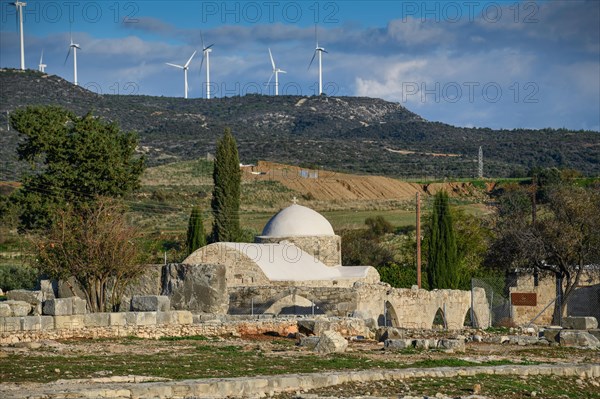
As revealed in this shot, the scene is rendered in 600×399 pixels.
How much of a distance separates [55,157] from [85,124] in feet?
6.27

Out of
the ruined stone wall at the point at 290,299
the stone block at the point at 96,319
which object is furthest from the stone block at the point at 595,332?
the stone block at the point at 96,319

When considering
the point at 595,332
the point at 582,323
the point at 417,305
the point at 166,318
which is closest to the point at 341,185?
the point at 417,305

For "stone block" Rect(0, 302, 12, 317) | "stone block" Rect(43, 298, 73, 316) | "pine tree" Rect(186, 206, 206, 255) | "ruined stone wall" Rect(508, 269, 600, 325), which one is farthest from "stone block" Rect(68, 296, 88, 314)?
"pine tree" Rect(186, 206, 206, 255)

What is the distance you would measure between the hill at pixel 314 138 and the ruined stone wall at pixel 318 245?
4450 centimetres

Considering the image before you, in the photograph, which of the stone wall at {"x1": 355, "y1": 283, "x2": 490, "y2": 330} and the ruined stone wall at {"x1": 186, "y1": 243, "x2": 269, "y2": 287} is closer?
the stone wall at {"x1": 355, "y1": 283, "x2": 490, "y2": 330}

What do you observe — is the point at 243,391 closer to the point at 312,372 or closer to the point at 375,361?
the point at 312,372

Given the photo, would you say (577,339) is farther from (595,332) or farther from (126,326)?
(126,326)

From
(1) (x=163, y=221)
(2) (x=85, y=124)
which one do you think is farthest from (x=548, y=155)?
(2) (x=85, y=124)

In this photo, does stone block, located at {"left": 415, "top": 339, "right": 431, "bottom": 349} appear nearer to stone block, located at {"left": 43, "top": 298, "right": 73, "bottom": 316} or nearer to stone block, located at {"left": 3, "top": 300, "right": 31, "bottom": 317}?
stone block, located at {"left": 43, "top": 298, "right": 73, "bottom": 316}

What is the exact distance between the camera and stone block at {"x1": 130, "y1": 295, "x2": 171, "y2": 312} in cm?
2525

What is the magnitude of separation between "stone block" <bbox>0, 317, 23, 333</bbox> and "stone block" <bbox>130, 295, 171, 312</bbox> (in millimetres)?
3591

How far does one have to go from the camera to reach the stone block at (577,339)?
2655 cm

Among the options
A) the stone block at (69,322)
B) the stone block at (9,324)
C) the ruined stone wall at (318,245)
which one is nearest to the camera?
the stone block at (9,324)

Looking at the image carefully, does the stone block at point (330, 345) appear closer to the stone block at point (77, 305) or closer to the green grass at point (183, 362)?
the green grass at point (183, 362)
